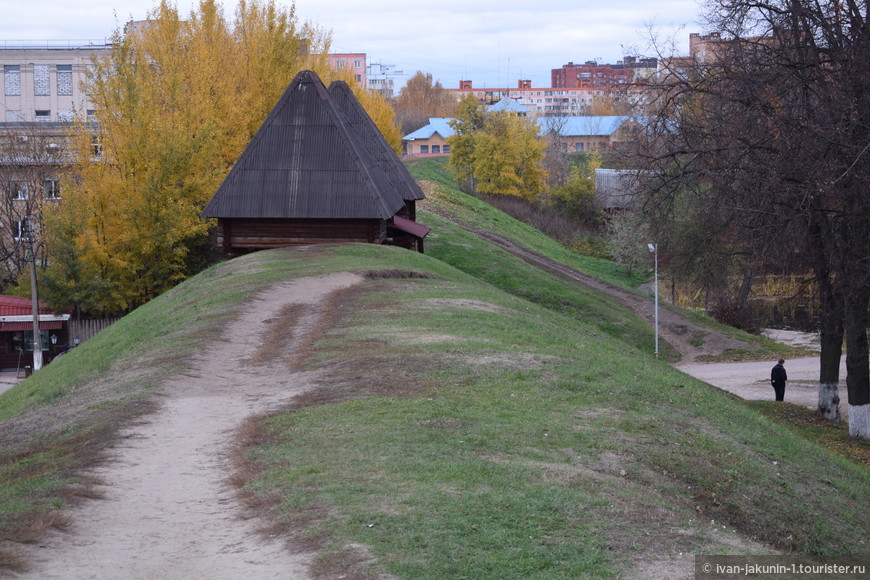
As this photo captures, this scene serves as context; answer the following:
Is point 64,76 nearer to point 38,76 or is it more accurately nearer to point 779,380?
point 38,76

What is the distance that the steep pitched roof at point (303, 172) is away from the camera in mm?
29984

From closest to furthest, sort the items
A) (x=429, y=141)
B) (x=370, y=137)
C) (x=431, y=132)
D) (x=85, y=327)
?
1. (x=85, y=327)
2. (x=370, y=137)
3. (x=431, y=132)
4. (x=429, y=141)

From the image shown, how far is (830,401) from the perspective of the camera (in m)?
22.0

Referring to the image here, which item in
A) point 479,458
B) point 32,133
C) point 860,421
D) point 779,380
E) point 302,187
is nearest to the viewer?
point 479,458

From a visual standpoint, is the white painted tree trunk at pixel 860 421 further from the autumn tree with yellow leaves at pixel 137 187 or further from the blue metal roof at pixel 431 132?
the blue metal roof at pixel 431 132

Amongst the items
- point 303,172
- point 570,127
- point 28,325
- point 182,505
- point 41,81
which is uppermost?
point 570,127

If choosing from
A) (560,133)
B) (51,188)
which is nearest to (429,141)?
(560,133)

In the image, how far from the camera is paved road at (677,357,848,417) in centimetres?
2619

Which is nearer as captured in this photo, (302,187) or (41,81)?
(302,187)

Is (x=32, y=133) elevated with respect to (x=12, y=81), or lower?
lower

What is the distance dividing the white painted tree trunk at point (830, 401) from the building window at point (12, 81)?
221ft

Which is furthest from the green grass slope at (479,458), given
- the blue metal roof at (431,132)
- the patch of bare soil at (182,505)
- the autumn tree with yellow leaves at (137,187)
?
the blue metal roof at (431,132)

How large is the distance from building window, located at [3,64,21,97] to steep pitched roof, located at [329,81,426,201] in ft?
145

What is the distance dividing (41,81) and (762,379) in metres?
62.2
